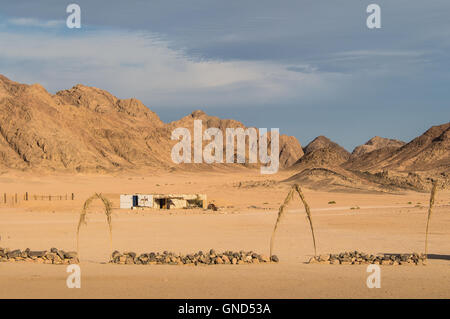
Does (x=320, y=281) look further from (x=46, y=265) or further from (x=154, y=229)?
(x=154, y=229)

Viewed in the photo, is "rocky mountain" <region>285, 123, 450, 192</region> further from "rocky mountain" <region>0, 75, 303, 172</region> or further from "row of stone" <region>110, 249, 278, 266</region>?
"row of stone" <region>110, 249, 278, 266</region>

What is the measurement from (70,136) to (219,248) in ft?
326

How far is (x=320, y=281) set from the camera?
484 inches

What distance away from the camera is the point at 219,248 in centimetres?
2073

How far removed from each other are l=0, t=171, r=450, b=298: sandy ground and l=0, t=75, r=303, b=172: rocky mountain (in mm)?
56835

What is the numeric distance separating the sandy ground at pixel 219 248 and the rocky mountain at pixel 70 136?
186 feet

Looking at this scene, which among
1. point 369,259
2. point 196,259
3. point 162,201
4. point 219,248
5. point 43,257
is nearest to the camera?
point 196,259

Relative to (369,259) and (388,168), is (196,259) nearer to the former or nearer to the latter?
(369,259)

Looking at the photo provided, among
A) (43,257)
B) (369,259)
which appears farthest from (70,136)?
(369,259)

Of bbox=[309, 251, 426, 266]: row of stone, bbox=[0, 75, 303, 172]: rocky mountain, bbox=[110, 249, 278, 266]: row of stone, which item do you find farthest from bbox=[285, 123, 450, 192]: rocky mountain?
bbox=[110, 249, 278, 266]: row of stone

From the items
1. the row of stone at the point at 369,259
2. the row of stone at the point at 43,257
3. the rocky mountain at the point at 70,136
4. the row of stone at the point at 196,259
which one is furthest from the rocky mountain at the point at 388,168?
the row of stone at the point at 43,257

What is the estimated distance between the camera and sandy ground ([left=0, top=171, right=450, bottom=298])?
11281 mm

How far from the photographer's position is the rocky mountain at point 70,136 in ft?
341

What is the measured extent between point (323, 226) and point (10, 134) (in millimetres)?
87699
